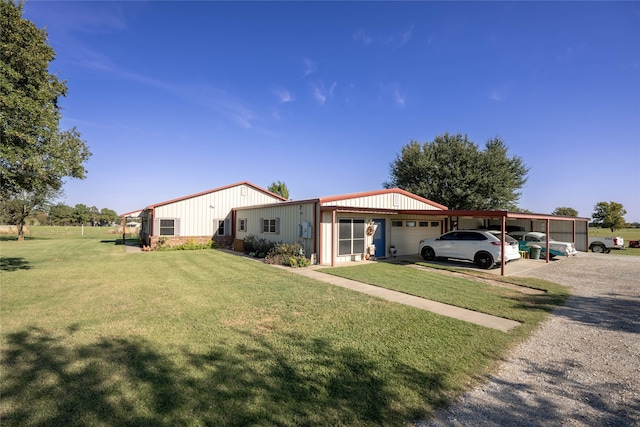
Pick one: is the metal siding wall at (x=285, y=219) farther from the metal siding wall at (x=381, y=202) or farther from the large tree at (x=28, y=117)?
the large tree at (x=28, y=117)

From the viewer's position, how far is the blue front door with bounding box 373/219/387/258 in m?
16.1

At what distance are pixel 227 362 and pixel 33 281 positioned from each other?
28.6ft

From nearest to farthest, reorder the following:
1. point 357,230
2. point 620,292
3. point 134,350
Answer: point 134,350, point 620,292, point 357,230

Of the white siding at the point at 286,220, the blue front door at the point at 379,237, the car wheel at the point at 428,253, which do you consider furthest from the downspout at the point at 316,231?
the car wheel at the point at 428,253

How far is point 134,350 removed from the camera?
446 cm

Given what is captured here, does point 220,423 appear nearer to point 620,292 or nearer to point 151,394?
point 151,394

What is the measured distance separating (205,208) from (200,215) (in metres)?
0.63

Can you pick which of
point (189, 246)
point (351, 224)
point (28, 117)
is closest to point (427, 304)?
point (351, 224)

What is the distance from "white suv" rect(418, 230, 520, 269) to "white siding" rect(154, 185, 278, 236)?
48.6 feet

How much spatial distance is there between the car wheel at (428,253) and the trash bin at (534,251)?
5.93 m

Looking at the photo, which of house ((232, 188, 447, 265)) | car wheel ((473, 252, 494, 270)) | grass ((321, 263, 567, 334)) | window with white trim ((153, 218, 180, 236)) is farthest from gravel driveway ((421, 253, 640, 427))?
window with white trim ((153, 218, 180, 236))

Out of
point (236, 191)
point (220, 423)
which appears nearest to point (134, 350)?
point (220, 423)

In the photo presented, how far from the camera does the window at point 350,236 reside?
14.7 metres

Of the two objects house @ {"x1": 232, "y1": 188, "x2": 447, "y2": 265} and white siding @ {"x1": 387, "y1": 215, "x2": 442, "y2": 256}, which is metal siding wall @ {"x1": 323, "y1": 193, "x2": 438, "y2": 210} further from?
white siding @ {"x1": 387, "y1": 215, "x2": 442, "y2": 256}
